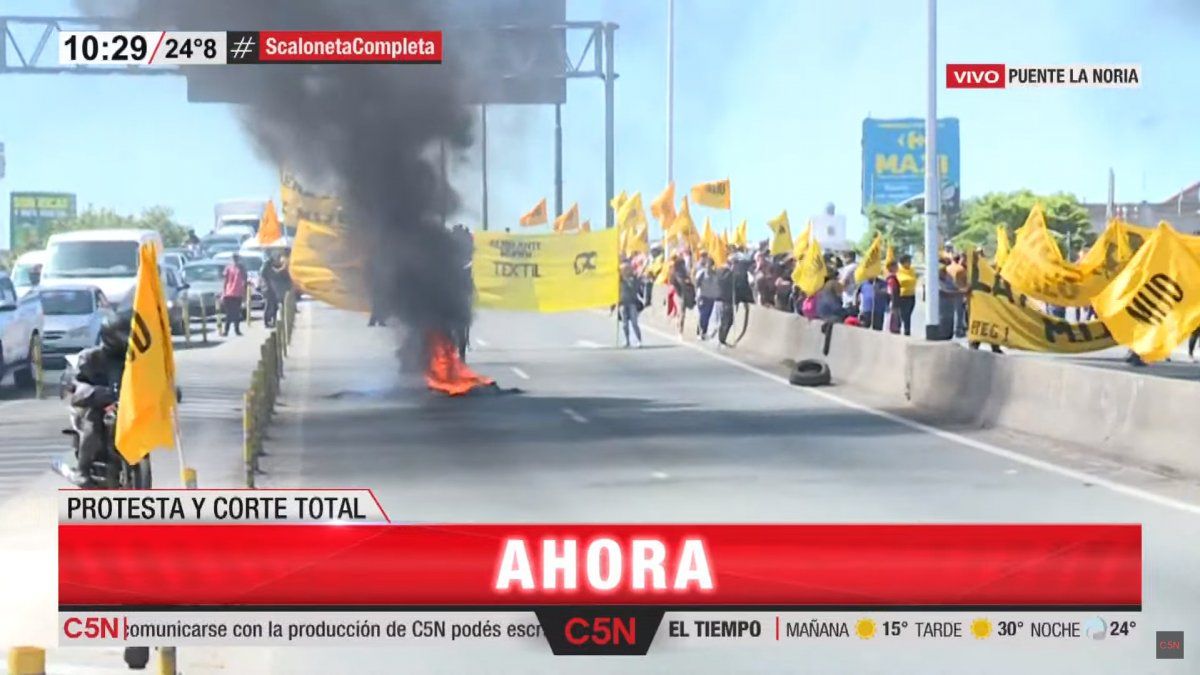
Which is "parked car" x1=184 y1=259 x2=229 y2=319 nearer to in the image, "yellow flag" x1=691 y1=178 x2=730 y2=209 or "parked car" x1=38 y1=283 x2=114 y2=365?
"parked car" x1=38 y1=283 x2=114 y2=365

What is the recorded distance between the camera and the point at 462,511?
7.43 m

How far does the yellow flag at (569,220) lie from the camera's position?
7355 millimetres

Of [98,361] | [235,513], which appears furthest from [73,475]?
[235,513]

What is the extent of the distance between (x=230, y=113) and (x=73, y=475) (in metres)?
1.36

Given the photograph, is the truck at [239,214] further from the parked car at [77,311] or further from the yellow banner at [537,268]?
the yellow banner at [537,268]

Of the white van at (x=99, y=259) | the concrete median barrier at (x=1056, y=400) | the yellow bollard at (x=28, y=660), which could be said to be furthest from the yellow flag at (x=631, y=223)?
the yellow bollard at (x=28, y=660)

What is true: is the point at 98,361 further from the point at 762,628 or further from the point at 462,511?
the point at 762,628

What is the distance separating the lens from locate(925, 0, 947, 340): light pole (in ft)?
22.9

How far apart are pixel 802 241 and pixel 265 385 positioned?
2.33 meters

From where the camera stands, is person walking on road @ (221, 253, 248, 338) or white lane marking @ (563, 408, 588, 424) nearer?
white lane marking @ (563, 408, 588, 424)

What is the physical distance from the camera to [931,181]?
764cm
